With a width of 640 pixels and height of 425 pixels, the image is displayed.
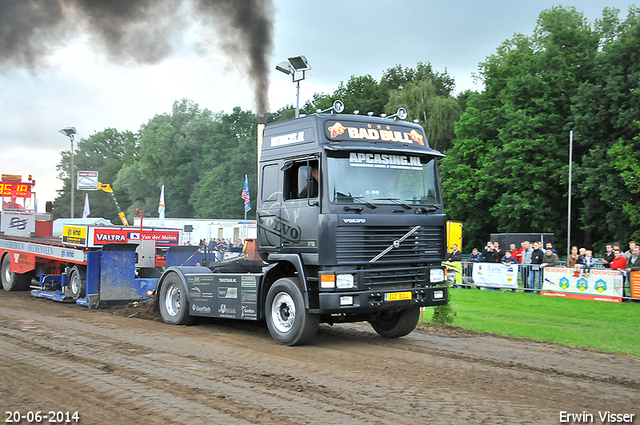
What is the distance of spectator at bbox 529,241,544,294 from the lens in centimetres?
1889

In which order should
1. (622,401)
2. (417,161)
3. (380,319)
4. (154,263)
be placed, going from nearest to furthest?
(622,401) < (417,161) < (380,319) < (154,263)

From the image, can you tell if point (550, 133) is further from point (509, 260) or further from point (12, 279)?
point (12, 279)

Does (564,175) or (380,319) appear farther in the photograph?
(564,175)

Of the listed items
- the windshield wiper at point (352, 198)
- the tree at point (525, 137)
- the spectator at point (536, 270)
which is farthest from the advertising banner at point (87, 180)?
the windshield wiper at point (352, 198)

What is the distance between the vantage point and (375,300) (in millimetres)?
8711

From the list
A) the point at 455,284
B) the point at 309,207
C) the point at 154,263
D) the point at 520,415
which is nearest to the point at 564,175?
the point at 455,284

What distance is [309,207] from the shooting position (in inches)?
348

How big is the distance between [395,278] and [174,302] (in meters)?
5.03

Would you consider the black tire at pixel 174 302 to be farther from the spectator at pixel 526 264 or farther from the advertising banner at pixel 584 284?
the spectator at pixel 526 264

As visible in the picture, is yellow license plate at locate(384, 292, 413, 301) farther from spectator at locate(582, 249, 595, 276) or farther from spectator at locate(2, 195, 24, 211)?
spectator at locate(2, 195, 24, 211)

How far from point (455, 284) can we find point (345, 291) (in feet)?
46.4

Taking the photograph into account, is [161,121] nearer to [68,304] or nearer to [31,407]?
[68,304]

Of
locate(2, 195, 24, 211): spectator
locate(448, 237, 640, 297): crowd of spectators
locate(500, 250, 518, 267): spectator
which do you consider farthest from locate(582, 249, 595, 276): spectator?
locate(2, 195, 24, 211): spectator

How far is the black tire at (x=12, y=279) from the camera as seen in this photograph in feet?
57.1
